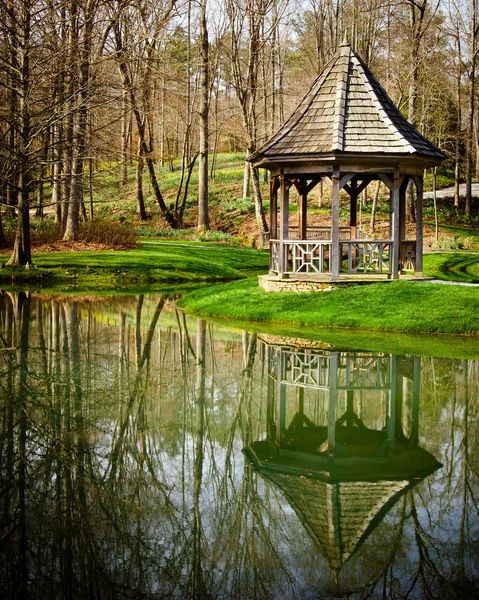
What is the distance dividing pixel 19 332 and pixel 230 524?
9.95 metres

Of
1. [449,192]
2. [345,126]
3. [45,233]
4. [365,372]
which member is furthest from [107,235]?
[449,192]

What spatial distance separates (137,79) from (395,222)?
25.3m

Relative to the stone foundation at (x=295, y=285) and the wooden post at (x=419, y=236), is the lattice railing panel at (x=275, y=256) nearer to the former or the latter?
the stone foundation at (x=295, y=285)

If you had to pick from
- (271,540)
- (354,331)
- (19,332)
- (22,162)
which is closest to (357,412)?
(271,540)

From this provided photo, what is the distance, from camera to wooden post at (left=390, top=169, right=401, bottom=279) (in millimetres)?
18703

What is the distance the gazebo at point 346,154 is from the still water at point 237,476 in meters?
6.44

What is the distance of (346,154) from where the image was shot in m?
18.0

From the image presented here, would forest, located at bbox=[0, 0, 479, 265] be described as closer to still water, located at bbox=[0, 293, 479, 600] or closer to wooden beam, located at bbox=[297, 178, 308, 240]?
wooden beam, located at bbox=[297, 178, 308, 240]

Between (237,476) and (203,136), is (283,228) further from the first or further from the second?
(203,136)

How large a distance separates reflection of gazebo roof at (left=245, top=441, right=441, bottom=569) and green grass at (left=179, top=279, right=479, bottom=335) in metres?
8.46

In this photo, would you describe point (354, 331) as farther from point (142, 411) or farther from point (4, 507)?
point (4, 507)

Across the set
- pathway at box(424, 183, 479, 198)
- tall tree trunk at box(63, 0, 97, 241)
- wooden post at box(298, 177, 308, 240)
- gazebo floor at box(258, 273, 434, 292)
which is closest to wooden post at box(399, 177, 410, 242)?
gazebo floor at box(258, 273, 434, 292)

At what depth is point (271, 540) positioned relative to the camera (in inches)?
221

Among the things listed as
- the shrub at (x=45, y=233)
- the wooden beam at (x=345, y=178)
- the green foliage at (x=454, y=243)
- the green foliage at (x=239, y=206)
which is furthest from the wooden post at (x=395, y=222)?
the green foliage at (x=239, y=206)
